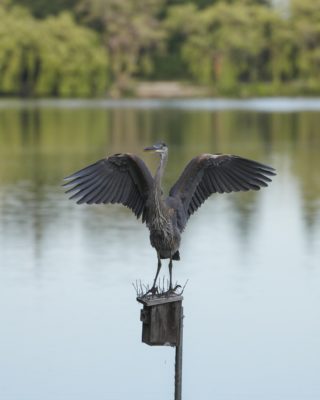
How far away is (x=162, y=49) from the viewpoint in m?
54.6

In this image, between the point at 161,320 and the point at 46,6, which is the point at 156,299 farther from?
the point at 46,6

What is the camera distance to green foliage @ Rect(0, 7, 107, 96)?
165 feet

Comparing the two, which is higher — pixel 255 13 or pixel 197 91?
pixel 255 13

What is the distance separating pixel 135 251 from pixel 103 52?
144 feet

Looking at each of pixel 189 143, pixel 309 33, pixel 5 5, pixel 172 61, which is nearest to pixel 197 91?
pixel 172 61

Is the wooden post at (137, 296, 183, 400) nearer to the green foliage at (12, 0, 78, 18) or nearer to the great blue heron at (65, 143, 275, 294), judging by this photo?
the great blue heron at (65, 143, 275, 294)

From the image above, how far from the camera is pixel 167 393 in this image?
602cm

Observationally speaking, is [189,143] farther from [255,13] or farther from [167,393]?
[255,13]

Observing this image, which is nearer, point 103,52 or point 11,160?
point 11,160

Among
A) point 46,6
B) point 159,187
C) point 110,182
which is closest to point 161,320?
point 159,187

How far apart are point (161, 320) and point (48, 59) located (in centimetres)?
4563

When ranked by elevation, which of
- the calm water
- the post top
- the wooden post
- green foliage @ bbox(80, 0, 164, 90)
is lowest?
the calm water

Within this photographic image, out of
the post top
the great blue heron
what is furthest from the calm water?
the great blue heron

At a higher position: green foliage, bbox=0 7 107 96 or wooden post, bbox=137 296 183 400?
green foliage, bbox=0 7 107 96
